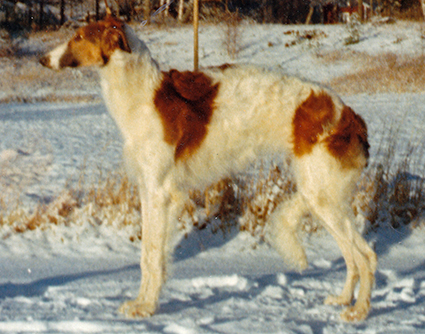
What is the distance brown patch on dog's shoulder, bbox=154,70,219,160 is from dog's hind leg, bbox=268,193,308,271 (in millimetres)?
871

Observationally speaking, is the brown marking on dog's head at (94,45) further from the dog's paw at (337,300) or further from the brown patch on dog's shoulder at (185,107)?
the dog's paw at (337,300)

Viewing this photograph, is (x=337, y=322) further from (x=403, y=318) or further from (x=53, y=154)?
(x=53, y=154)

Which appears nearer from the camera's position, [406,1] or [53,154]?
[53,154]

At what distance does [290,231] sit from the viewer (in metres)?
3.70

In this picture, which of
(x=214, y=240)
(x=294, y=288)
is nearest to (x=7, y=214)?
(x=214, y=240)

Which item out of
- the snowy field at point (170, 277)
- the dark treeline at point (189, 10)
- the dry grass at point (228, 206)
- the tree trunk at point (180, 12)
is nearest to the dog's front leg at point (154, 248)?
the snowy field at point (170, 277)

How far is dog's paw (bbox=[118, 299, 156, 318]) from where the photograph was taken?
294 cm

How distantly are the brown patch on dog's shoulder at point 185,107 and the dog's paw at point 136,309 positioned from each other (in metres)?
0.89

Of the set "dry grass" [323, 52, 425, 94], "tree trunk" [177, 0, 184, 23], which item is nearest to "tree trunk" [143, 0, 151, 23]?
"tree trunk" [177, 0, 184, 23]

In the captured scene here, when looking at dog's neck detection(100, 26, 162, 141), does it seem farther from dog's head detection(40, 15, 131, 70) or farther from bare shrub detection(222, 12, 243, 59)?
bare shrub detection(222, 12, 243, 59)

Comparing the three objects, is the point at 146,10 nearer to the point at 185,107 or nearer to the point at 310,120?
the point at 185,107

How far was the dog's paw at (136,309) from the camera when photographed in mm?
2939

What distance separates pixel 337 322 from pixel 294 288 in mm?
511

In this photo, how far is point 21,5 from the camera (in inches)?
1104
